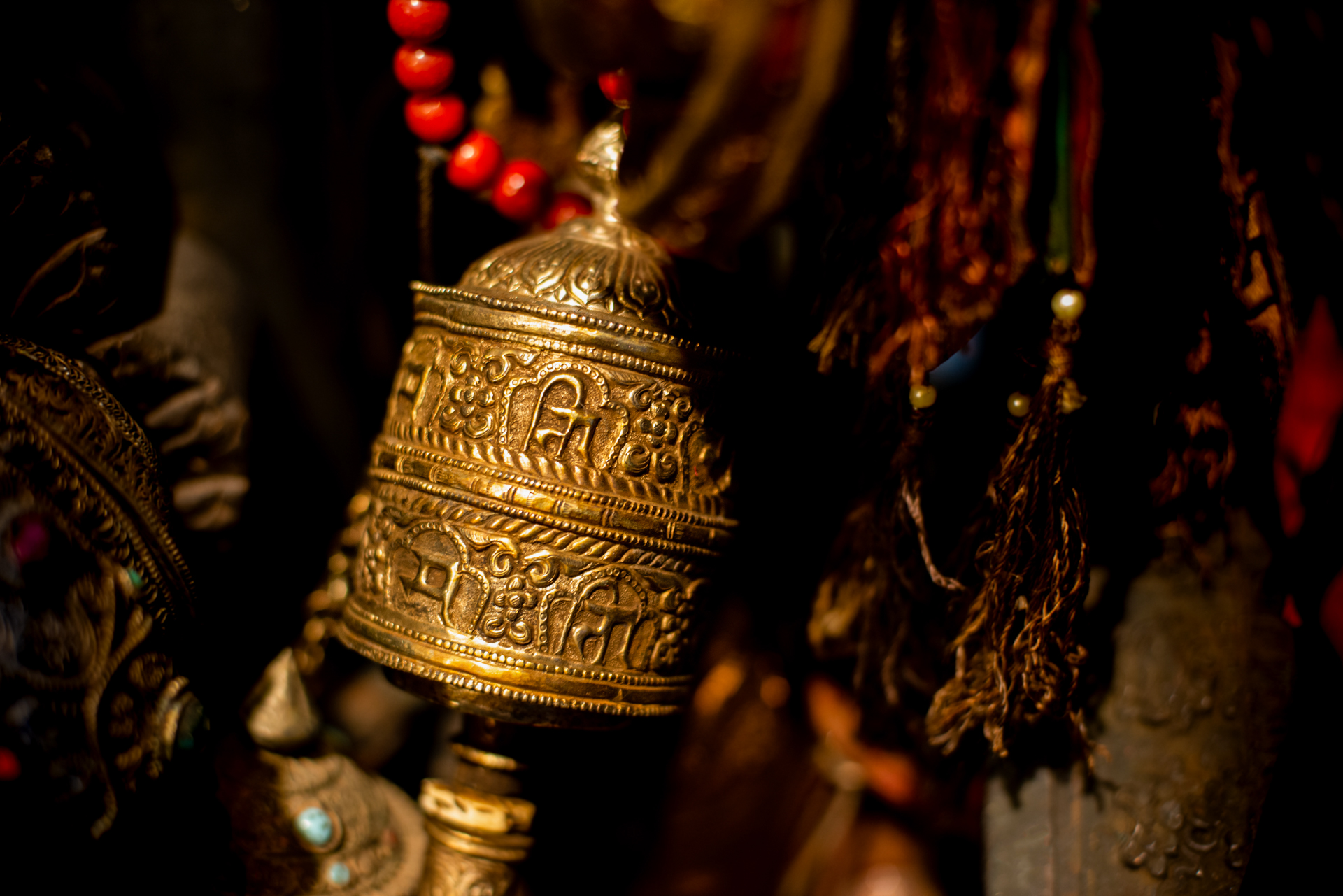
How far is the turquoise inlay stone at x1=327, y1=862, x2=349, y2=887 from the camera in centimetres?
92

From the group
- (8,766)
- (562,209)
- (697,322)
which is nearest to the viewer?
(8,766)

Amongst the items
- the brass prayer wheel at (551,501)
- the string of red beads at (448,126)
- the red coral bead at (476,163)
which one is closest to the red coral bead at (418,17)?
the string of red beads at (448,126)

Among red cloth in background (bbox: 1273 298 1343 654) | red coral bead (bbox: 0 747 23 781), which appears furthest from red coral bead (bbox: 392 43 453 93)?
red cloth in background (bbox: 1273 298 1343 654)

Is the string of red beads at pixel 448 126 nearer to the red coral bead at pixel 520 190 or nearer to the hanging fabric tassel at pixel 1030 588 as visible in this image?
the red coral bead at pixel 520 190

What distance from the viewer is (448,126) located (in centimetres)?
108

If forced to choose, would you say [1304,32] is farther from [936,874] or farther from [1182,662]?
[936,874]

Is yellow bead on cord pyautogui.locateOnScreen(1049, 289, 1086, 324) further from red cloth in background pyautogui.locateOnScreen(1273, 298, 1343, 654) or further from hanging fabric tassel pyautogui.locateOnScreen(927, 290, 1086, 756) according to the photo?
red cloth in background pyautogui.locateOnScreen(1273, 298, 1343, 654)

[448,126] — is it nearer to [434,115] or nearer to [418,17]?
[434,115]

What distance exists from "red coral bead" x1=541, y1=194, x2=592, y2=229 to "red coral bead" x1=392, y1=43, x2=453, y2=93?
0.19 meters

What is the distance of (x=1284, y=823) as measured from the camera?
0.98 meters

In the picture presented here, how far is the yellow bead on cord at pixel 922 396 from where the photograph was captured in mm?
808

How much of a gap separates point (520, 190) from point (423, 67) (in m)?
0.17

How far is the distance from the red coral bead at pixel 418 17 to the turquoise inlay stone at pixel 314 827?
867mm

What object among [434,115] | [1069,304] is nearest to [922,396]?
[1069,304]
